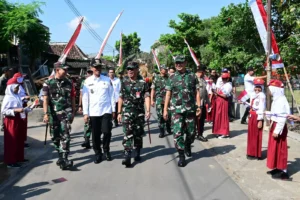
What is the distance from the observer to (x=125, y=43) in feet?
171

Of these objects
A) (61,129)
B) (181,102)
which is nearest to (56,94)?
(61,129)

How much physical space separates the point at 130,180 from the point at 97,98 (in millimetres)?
1766

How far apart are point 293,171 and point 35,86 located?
14.4 m

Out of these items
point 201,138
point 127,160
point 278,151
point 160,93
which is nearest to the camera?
point 278,151

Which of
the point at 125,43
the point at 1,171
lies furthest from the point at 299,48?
the point at 125,43

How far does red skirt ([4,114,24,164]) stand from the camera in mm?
6043

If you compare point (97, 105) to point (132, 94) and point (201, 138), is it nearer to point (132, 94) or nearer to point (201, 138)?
point (132, 94)

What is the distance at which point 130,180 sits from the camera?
5207 millimetres

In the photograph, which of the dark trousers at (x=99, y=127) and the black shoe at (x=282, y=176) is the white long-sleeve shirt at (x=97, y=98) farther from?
the black shoe at (x=282, y=176)

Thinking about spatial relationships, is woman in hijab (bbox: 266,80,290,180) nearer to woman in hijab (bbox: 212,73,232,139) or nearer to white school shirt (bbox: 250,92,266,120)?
white school shirt (bbox: 250,92,266,120)

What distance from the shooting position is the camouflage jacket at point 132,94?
241 inches

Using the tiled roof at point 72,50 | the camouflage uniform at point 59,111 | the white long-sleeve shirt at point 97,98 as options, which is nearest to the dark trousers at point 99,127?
the white long-sleeve shirt at point 97,98

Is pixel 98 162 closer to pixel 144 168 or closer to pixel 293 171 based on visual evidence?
pixel 144 168

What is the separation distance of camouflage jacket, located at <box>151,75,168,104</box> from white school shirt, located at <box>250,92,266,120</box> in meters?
2.99
